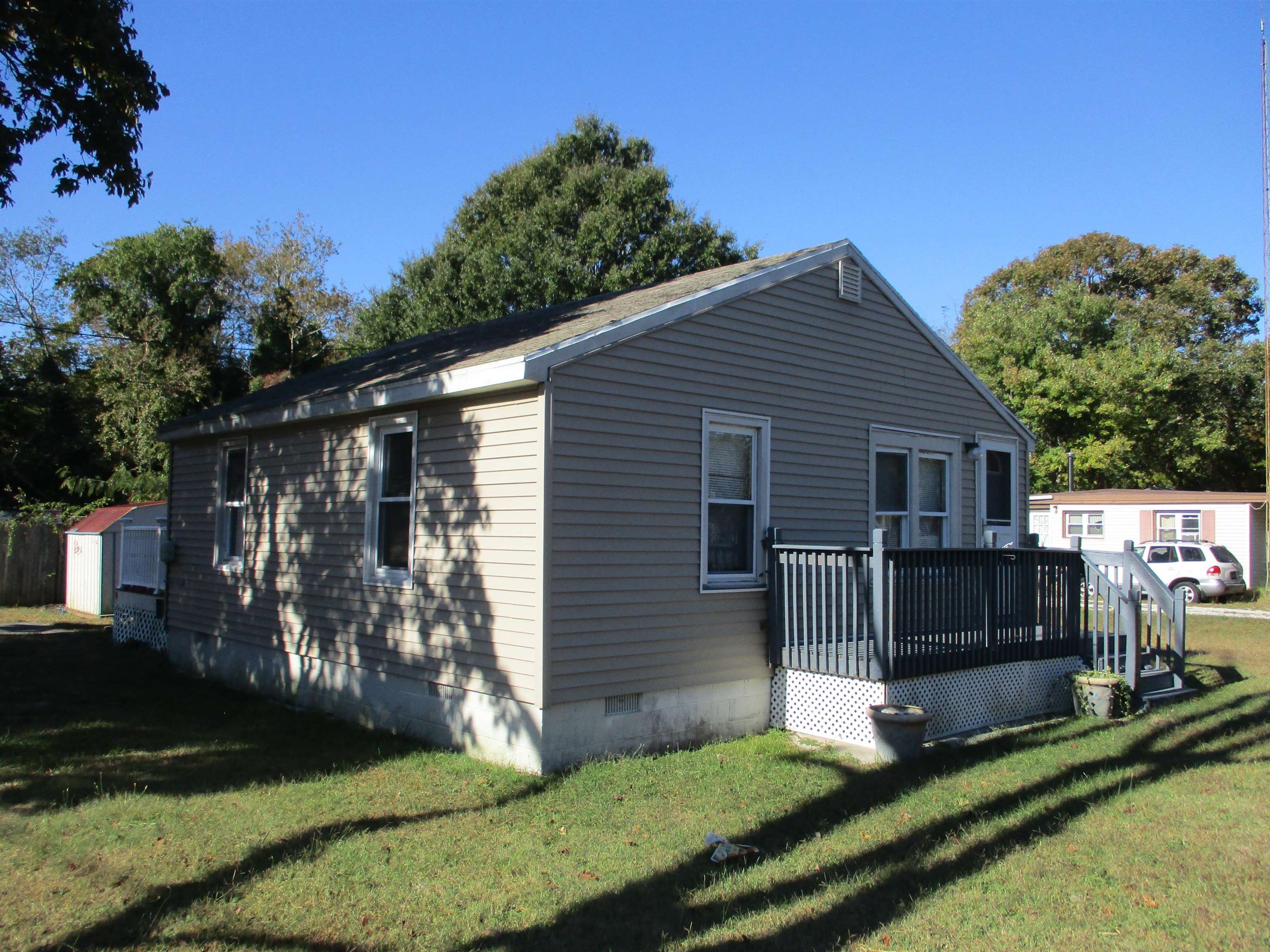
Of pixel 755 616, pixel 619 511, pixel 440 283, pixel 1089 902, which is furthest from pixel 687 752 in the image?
pixel 440 283

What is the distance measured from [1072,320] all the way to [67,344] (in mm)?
36020

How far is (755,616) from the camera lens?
864cm

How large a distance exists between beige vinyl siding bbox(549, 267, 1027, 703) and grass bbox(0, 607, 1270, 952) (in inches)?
35.6

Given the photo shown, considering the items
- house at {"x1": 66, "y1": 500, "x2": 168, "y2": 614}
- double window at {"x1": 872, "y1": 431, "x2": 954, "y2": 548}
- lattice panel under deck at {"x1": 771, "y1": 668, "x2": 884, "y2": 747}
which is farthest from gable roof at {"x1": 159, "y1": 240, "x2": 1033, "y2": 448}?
house at {"x1": 66, "y1": 500, "x2": 168, "y2": 614}

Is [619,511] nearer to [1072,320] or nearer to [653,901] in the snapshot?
[653,901]

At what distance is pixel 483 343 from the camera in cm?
980

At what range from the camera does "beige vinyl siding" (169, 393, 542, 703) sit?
7.31m

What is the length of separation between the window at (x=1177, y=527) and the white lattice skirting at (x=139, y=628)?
25.2m

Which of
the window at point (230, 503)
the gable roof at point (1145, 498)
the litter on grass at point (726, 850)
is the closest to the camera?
the litter on grass at point (726, 850)

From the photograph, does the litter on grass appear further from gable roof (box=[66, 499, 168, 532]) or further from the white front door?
gable roof (box=[66, 499, 168, 532])

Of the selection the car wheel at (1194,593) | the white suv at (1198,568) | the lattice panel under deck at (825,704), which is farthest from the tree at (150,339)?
the car wheel at (1194,593)

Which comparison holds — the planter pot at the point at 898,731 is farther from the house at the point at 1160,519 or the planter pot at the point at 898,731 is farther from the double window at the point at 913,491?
the house at the point at 1160,519

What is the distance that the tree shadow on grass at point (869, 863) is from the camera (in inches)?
171

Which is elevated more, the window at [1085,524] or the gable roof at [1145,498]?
the gable roof at [1145,498]
